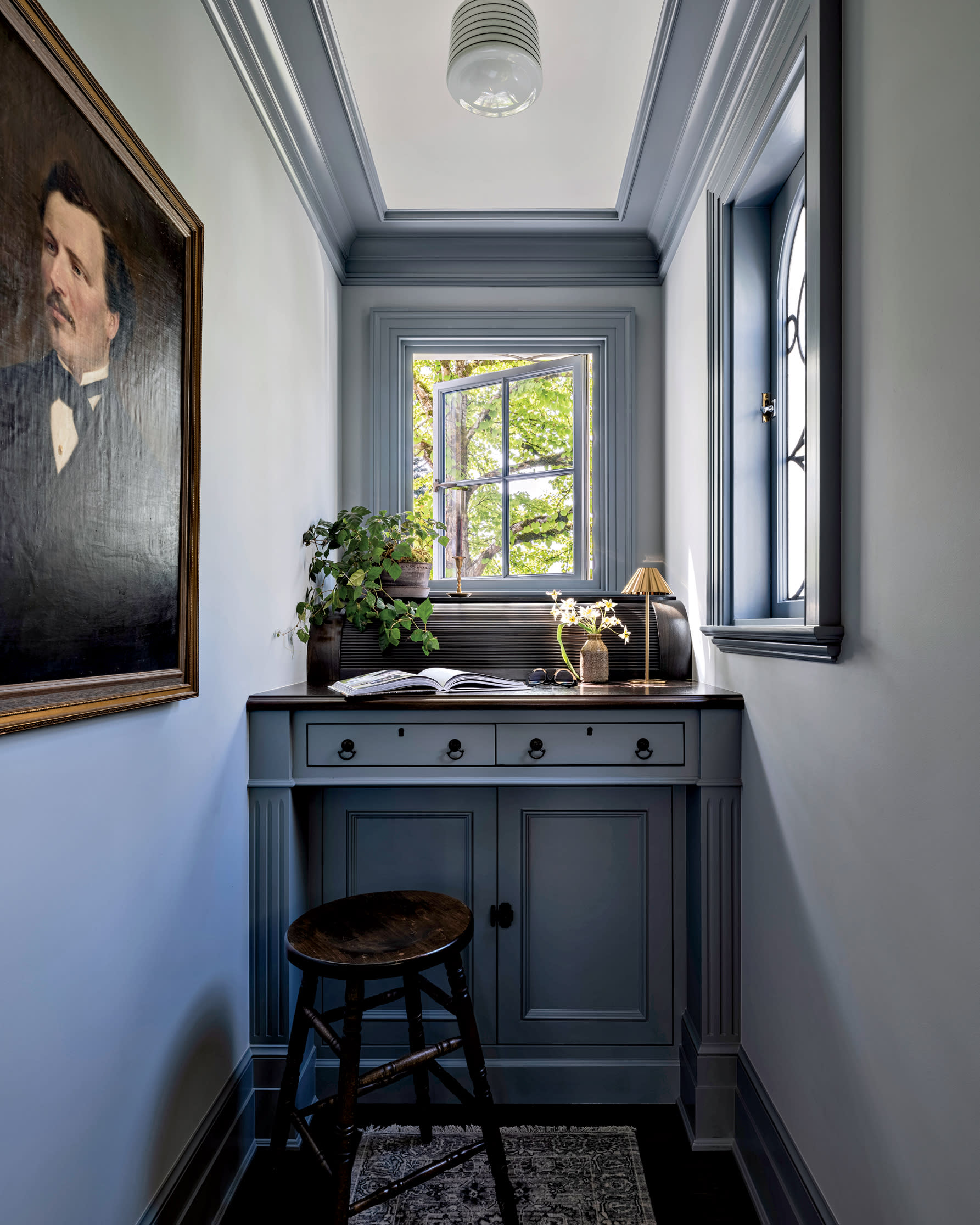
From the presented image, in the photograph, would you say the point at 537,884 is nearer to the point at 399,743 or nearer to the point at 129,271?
the point at 399,743

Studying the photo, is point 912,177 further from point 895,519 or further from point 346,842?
point 346,842

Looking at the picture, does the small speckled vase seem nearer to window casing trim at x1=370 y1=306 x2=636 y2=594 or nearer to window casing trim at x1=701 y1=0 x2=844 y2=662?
window casing trim at x1=370 y1=306 x2=636 y2=594

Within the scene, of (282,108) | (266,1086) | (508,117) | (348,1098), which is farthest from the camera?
(508,117)

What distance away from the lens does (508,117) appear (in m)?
2.10

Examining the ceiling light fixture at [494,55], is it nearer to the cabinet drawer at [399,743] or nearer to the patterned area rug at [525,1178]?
the cabinet drawer at [399,743]

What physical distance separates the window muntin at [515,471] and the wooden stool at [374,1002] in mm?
1417

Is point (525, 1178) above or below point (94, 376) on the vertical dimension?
below

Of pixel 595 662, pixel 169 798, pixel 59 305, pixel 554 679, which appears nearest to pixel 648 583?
pixel 595 662

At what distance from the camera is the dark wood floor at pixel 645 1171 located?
5.01ft

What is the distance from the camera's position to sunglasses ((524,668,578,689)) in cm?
208

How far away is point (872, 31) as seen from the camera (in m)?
1.15

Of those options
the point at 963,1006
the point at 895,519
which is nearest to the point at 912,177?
the point at 895,519

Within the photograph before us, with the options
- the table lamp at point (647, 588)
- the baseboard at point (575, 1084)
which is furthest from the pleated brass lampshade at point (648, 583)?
the baseboard at point (575, 1084)

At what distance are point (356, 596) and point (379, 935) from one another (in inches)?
39.7
